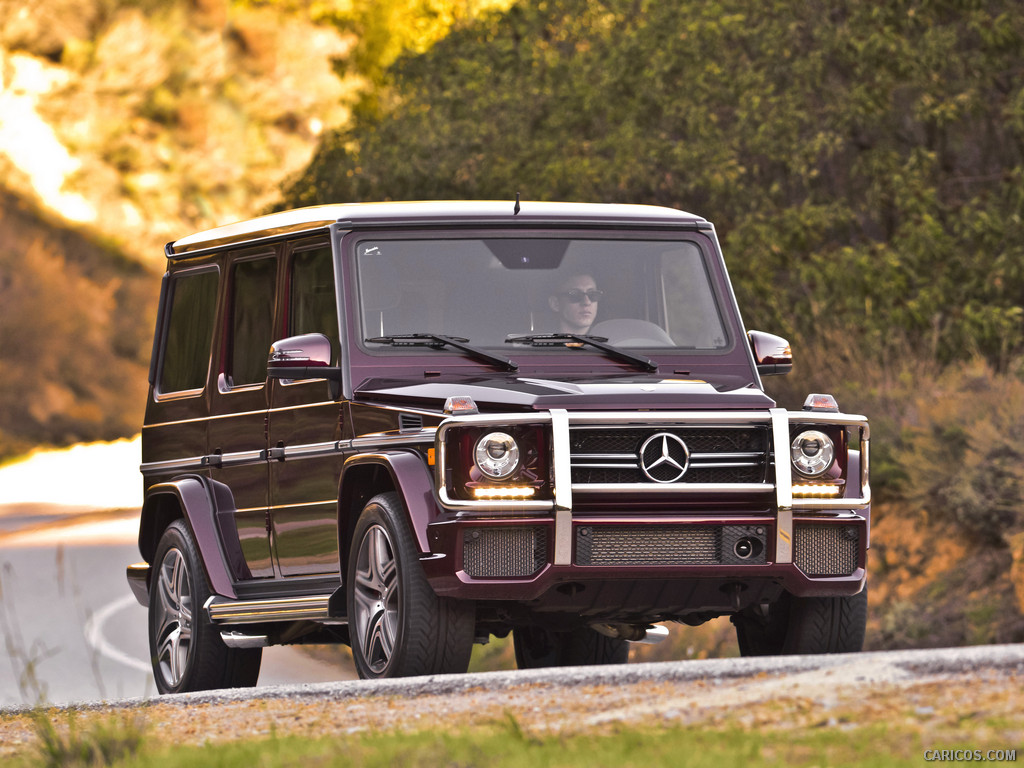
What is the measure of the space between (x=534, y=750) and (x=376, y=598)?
2.74 metres

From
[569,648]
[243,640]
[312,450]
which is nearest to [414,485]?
[312,450]

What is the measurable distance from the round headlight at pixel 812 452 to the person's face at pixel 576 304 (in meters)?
1.43

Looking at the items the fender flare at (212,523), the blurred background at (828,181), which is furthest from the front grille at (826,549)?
the blurred background at (828,181)

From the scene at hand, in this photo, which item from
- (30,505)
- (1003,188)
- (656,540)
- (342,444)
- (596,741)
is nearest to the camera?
(596,741)

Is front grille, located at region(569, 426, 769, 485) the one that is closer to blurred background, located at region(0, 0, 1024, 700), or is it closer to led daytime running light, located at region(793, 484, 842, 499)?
led daytime running light, located at region(793, 484, 842, 499)

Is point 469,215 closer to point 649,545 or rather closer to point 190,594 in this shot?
point 649,545

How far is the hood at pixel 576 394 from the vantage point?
8.00 m

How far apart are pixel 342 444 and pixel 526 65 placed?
19156mm

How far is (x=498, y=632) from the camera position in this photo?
29.6 ft

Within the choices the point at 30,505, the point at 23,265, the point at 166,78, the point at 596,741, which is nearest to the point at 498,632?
the point at 596,741

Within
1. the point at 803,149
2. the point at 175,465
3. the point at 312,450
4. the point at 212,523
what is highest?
the point at 803,149

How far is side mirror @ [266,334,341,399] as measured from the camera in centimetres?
878

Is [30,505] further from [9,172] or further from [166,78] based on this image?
[166,78]

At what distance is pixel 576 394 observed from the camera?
8.02 m
